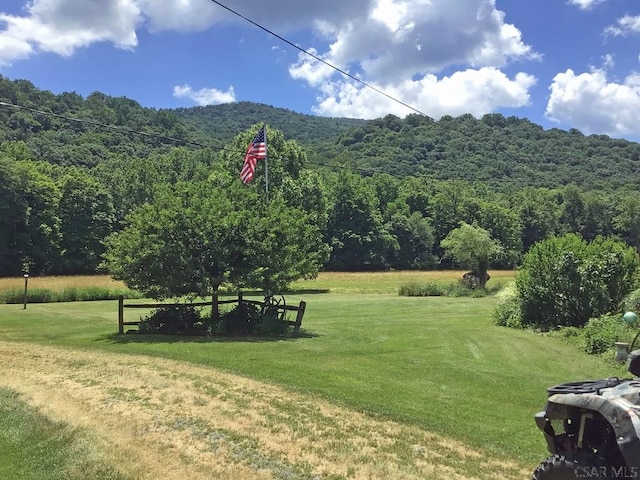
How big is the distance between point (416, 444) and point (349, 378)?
456cm

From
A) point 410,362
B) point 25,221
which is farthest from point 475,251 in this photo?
point 25,221

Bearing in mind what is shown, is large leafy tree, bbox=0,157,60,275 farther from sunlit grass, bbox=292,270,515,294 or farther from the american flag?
the american flag

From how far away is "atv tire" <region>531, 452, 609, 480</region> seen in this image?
416cm

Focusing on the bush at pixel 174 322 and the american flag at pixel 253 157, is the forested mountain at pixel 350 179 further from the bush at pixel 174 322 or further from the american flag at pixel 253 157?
the american flag at pixel 253 157

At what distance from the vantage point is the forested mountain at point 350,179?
58469mm

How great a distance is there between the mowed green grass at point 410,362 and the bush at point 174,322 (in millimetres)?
1316

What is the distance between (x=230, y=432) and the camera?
25.9ft

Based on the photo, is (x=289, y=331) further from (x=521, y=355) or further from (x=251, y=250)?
(x=521, y=355)

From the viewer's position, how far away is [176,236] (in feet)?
64.0

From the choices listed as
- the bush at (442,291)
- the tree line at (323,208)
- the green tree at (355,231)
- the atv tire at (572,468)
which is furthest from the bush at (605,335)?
the green tree at (355,231)

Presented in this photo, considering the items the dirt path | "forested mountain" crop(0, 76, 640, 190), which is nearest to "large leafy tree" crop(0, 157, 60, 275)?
"forested mountain" crop(0, 76, 640, 190)

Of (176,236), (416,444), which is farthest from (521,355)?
(176,236)

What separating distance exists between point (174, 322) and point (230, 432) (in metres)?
13.4

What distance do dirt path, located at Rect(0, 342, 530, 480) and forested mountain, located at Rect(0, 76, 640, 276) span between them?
11738mm
